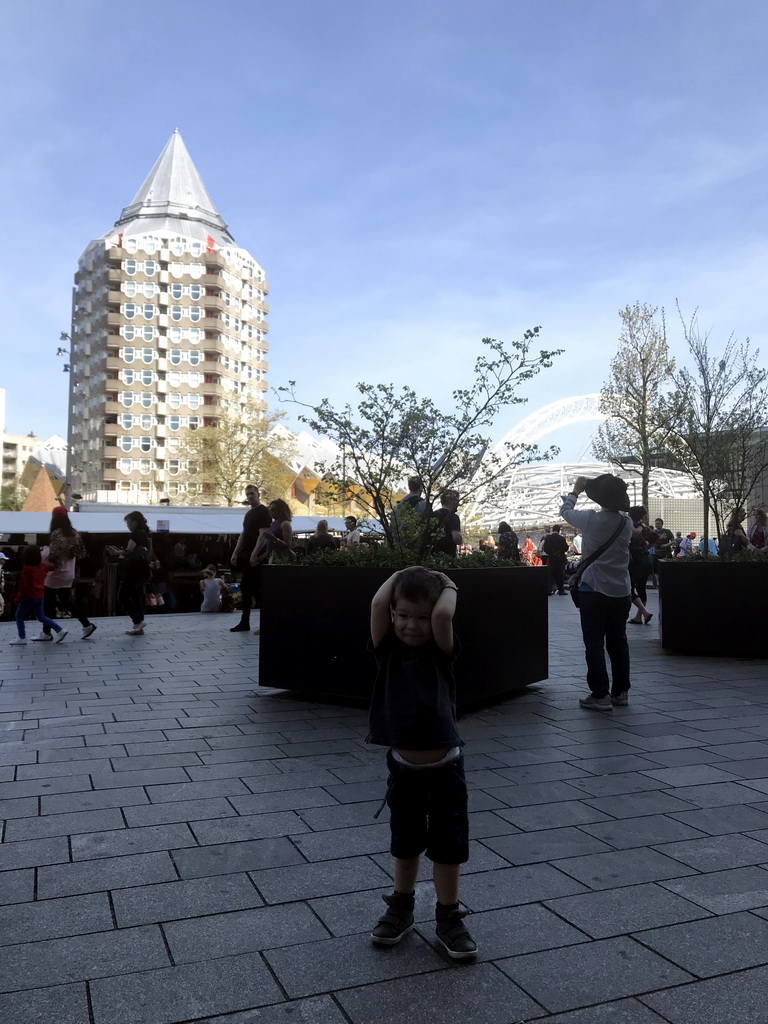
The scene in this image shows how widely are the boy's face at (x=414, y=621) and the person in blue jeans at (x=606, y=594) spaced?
4.11 meters

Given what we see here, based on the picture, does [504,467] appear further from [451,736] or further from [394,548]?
[451,736]

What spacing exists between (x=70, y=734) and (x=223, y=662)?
3.48 metres

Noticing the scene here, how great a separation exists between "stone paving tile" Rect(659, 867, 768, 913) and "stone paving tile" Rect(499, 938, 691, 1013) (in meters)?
0.50

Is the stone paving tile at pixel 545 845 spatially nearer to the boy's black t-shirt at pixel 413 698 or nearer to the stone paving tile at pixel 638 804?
the stone paving tile at pixel 638 804

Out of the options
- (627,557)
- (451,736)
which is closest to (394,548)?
(627,557)

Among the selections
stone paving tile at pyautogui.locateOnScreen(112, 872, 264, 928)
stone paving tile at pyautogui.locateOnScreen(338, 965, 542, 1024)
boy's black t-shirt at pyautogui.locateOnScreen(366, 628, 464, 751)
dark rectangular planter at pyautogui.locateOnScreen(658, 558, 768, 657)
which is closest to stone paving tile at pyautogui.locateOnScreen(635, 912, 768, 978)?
stone paving tile at pyautogui.locateOnScreen(338, 965, 542, 1024)

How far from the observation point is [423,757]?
3035 mm

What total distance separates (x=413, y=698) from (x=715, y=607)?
7.63 meters

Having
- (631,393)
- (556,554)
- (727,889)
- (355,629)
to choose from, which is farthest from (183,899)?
(631,393)

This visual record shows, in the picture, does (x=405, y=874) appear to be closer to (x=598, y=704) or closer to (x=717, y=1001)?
(x=717, y=1001)

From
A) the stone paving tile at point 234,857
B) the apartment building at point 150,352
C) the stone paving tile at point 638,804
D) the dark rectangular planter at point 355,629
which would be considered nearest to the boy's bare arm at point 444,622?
the stone paving tile at point 234,857

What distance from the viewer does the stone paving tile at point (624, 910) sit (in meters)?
3.12

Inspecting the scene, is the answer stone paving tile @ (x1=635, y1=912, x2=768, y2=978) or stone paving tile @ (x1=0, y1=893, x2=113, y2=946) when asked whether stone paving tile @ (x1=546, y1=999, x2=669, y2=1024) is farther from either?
stone paving tile @ (x1=0, y1=893, x2=113, y2=946)

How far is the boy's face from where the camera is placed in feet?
10.1
